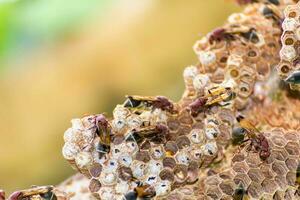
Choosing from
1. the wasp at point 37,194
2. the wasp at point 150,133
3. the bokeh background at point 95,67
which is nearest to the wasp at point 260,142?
the wasp at point 150,133

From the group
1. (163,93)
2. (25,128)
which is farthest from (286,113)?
(25,128)

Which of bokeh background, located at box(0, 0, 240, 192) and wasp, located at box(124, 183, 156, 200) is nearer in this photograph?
wasp, located at box(124, 183, 156, 200)

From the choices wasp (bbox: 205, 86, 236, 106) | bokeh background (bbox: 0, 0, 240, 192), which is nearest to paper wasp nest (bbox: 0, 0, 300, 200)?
wasp (bbox: 205, 86, 236, 106)

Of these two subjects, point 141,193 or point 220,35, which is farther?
point 220,35

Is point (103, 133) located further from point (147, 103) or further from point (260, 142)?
point (260, 142)

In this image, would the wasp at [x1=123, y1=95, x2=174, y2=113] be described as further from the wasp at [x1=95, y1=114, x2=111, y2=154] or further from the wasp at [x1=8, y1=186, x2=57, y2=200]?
the wasp at [x1=8, y1=186, x2=57, y2=200]

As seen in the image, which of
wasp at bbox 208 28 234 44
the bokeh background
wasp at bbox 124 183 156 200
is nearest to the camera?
wasp at bbox 124 183 156 200

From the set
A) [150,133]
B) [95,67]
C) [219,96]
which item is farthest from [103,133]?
[95,67]
